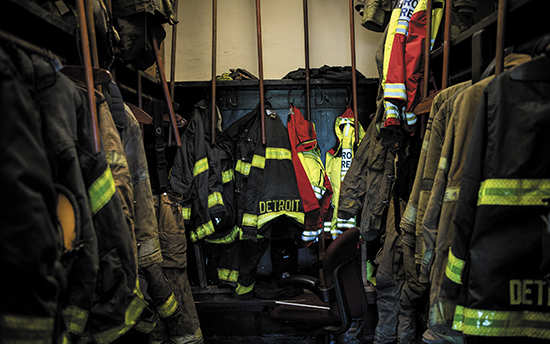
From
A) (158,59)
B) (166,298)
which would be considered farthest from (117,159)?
(158,59)

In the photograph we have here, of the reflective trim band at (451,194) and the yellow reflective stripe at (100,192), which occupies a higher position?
the yellow reflective stripe at (100,192)

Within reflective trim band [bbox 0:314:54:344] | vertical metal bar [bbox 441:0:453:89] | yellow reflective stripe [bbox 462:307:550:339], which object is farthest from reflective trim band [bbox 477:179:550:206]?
reflective trim band [bbox 0:314:54:344]

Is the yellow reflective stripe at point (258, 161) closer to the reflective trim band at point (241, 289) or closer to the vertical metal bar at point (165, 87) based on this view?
the vertical metal bar at point (165, 87)

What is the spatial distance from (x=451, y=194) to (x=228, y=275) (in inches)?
83.7

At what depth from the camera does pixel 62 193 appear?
86 cm

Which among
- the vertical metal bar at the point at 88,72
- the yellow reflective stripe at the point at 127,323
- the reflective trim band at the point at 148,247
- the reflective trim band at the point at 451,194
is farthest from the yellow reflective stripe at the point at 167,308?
the reflective trim band at the point at 451,194

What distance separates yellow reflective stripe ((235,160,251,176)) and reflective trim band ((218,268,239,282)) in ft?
2.95

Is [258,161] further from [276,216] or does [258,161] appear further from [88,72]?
[88,72]

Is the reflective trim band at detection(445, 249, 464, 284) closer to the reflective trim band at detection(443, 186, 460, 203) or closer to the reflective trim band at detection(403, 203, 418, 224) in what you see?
the reflective trim band at detection(443, 186, 460, 203)

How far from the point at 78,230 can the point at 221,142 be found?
6.51ft

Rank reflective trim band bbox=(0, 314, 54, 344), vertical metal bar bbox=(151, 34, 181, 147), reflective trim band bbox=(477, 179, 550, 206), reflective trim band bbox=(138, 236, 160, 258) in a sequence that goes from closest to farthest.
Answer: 1. reflective trim band bbox=(0, 314, 54, 344)
2. reflective trim band bbox=(477, 179, 550, 206)
3. reflective trim band bbox=(138, 236, 160, 258)
4. vertical metal bar bbox=(151, 34, 181, 147)

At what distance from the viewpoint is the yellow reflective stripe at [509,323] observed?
918 millimetres

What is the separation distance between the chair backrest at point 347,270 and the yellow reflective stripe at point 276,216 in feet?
2.28

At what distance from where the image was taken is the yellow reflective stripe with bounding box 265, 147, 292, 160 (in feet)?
8.80
